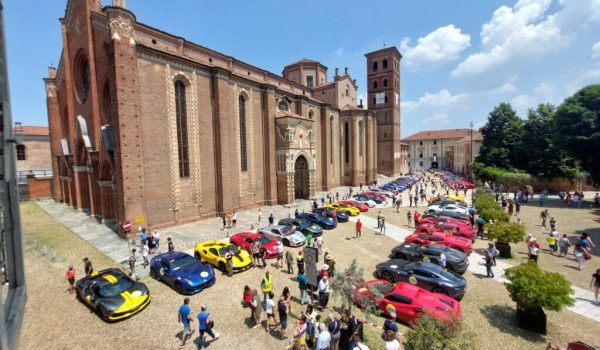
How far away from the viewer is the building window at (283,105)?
1317 inches

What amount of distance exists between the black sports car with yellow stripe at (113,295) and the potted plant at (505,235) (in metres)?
17.9

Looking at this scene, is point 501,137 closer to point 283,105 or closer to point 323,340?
point 283,105

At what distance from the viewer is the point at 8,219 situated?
3.84m

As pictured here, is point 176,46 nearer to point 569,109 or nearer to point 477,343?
point 477,343

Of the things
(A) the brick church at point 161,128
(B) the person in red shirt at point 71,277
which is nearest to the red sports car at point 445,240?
(A) the brick church at point 161,128

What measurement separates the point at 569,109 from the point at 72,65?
4995 cm

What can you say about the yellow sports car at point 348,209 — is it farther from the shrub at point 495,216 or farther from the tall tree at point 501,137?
the tall tree at point 501,137

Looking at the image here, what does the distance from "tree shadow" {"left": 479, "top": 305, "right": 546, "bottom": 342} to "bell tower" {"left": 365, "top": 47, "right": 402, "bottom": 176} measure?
5027cm

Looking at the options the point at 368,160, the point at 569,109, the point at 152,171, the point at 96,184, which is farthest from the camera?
the point at 368,160

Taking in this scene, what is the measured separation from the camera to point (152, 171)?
2041 centimetres

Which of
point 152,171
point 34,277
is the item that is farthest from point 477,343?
point 152,171

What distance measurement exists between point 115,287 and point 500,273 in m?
17.3

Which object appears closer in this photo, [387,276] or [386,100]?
[387,276]

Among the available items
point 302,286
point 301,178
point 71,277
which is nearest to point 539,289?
point 302,286
